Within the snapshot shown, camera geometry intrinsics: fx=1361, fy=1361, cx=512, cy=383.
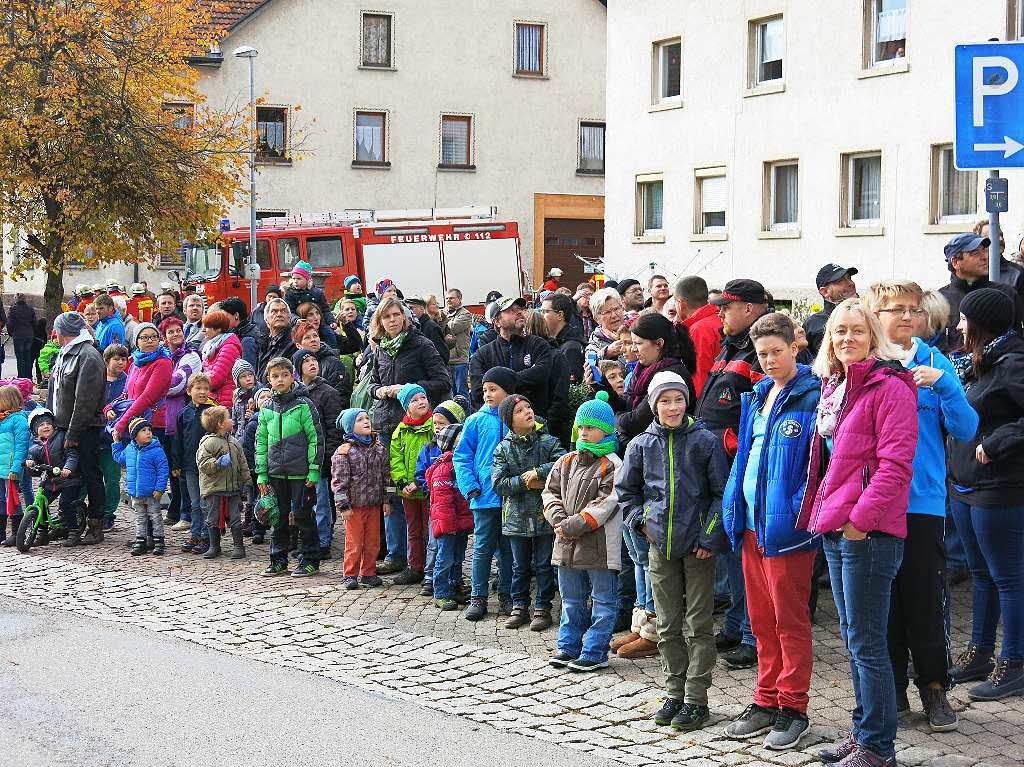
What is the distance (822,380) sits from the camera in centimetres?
640

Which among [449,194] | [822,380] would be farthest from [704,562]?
[449,194]

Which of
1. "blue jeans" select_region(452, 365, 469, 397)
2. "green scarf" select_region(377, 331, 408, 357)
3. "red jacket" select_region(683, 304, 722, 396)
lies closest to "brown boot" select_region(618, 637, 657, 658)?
"red jacket" select_region(683, 304, 722, 396)

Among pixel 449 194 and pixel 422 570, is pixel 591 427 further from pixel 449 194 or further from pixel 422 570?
pixel 449 194

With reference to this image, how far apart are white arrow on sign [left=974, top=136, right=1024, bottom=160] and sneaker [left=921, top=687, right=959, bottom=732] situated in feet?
9.91

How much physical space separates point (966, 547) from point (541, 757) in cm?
269

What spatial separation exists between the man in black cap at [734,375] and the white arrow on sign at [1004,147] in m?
1.43

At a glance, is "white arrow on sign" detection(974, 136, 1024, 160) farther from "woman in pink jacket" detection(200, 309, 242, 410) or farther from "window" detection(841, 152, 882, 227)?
"window" detection(841, 152, 882, 227)

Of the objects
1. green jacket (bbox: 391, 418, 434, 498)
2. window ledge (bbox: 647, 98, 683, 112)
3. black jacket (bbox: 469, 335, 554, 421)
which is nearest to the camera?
black jacket (bbox: 469, 335, 554, 421)

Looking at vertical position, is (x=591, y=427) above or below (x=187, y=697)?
above

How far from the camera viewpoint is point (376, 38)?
40.9m

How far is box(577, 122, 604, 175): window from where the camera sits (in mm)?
43094

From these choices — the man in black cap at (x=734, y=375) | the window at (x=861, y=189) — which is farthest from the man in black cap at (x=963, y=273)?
the window at (x=861, y=189)

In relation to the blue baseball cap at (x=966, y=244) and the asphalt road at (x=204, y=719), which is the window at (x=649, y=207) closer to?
the blue baseball cap at (x=966, y=244)

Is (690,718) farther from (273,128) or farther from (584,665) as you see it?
(273,128)
